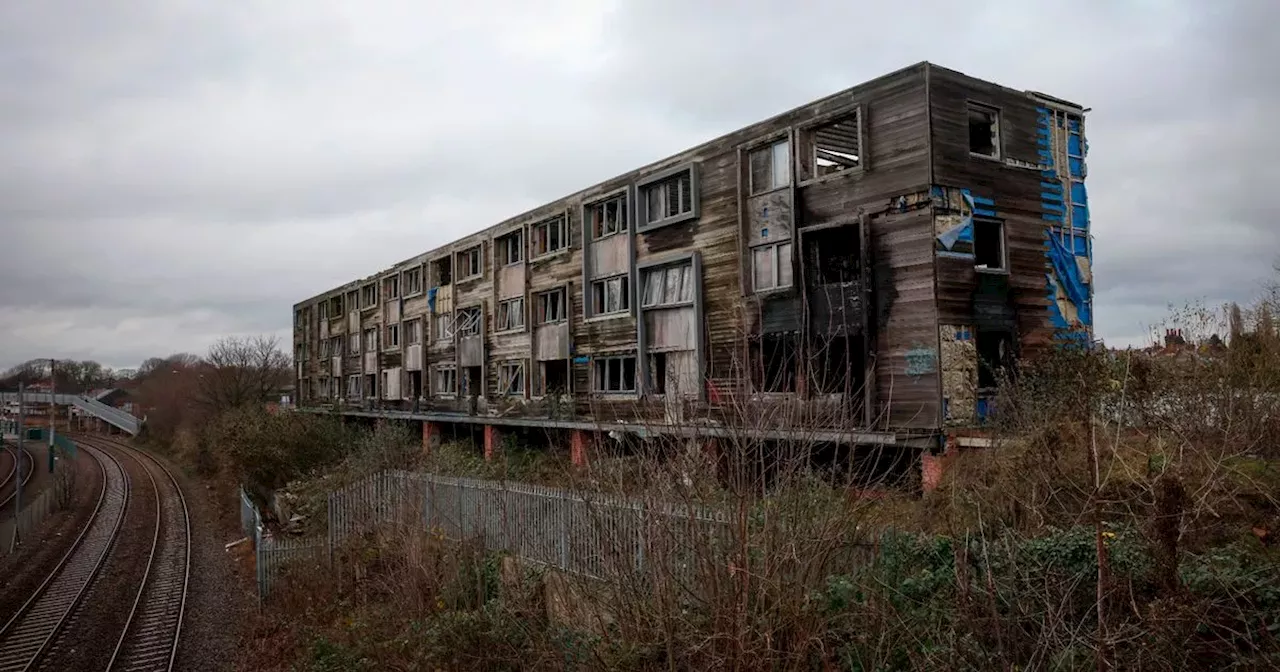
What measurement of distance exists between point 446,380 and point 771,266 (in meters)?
23.0

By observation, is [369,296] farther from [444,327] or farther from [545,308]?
[545,308]

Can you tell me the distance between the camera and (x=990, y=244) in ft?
62.7

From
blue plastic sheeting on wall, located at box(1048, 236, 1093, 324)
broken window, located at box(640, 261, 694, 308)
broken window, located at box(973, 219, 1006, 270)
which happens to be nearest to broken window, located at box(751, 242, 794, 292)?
broken window, located at box(640, 261, 694, 308)

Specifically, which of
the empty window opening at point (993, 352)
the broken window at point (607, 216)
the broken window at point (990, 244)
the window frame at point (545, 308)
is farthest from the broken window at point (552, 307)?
the empty window opening at point (993, 352)

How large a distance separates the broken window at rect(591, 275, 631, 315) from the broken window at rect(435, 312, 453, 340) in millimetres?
12696

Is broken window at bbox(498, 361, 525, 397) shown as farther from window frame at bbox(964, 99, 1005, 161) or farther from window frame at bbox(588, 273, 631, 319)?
window frame at bbox(964, 99, 1005, 161)

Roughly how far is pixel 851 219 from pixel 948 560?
38.7 ft

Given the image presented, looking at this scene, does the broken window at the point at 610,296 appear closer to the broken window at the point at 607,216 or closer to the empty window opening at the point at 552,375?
the broken window at the point at 607,216

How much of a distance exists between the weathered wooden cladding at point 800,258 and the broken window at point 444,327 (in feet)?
26.1

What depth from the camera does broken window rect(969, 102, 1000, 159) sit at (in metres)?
18.8

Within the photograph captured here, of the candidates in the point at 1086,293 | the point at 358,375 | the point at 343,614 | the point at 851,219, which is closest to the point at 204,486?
the point at 358,375

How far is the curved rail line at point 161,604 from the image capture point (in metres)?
15.8

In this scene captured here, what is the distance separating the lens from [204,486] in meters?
42.1

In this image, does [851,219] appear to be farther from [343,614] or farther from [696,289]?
[343,614]
